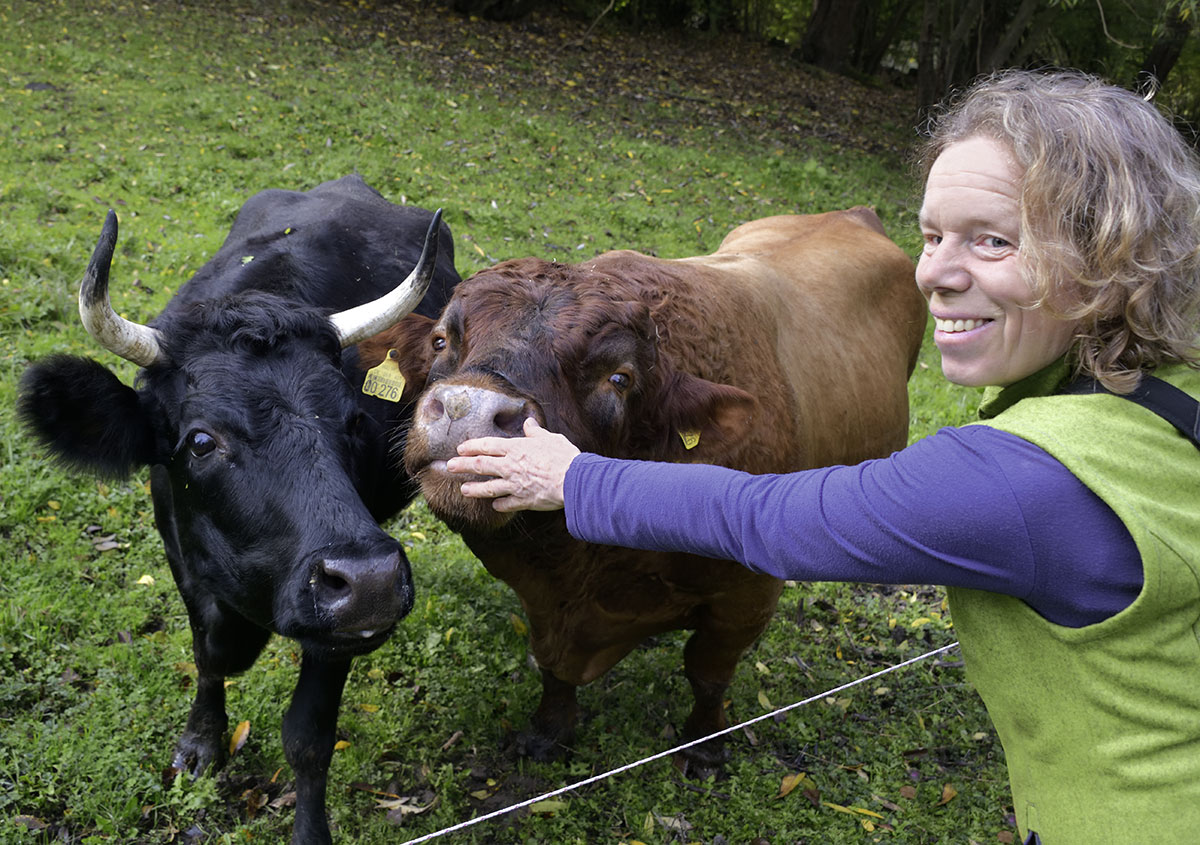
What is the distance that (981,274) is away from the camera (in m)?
1.94

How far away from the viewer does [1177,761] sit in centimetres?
187

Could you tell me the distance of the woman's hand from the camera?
2273 mm

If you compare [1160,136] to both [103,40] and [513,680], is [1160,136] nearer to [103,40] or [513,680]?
[513,680]

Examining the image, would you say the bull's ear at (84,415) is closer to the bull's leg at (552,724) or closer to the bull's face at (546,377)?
the bull's face at (546,377)

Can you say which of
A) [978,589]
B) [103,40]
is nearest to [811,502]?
[978,589]

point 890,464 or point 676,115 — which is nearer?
point 890,464

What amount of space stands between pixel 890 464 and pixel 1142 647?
23.1 inches

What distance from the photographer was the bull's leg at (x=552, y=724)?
4.32 metres

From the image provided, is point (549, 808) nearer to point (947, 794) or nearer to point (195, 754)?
point (195, 754)

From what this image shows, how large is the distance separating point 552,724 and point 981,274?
316 centimetres

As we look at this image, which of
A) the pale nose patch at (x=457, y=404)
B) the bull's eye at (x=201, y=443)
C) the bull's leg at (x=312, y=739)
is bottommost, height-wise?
the bull's leg at (x=312, y=739)

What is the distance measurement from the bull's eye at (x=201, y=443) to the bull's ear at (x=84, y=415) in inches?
12.2

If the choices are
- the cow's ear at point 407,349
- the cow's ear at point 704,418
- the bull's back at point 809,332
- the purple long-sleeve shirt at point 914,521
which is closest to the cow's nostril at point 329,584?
the cow's ear at point 407,349

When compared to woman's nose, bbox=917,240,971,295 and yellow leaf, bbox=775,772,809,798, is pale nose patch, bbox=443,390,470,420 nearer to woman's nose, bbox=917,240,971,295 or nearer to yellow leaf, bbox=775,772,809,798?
woman's nose, bbox=917,240,971,295
